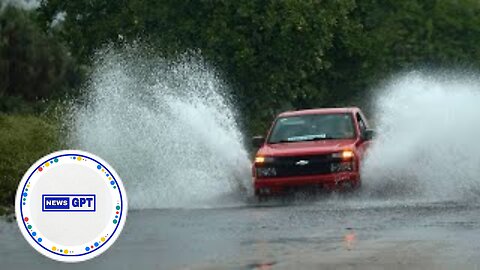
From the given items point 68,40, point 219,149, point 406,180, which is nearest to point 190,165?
point 219,149

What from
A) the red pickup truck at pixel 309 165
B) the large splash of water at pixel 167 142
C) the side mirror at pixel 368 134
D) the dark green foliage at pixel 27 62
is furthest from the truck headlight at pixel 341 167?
the dark green foliage at pixel 27 62

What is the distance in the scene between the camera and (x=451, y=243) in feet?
45.2

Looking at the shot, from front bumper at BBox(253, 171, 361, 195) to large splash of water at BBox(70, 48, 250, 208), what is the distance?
1.05 m

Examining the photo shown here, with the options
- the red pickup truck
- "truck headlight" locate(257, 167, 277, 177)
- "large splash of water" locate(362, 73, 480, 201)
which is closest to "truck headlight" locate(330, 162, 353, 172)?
the red pickup truck

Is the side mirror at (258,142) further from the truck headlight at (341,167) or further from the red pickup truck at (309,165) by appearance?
the truck headlight at (341,167)

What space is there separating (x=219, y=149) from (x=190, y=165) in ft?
2.57

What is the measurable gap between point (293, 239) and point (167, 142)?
12.1 m

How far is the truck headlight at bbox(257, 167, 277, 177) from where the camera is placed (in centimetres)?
2278

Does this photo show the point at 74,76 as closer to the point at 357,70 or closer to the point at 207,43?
the point at 357,70

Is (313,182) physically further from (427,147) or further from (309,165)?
(427,147)

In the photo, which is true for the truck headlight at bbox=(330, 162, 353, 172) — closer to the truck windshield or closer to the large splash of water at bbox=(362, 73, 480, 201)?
the large splash of water at bbox=(362, 73, 480, 201)

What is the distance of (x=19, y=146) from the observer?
2894 centimetres

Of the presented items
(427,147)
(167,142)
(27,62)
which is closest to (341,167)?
(427,147)

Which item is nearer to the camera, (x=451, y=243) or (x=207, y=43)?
(x=451, y=243)
